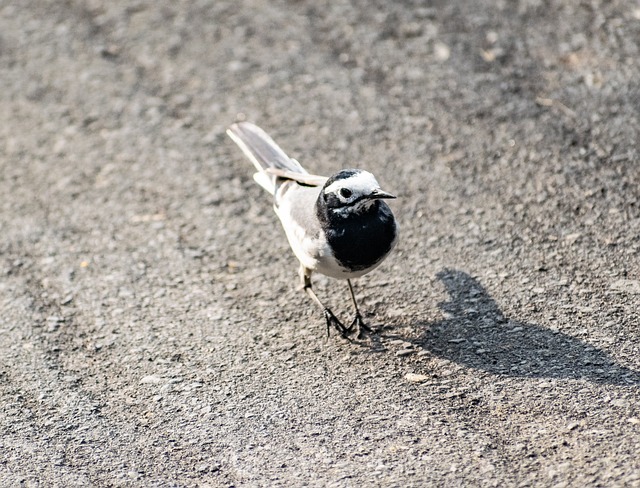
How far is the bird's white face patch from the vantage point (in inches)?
200

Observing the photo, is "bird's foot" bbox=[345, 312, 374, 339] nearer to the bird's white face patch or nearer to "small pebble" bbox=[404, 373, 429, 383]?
"small pebble" bbox=[404, 373, 429, 383]

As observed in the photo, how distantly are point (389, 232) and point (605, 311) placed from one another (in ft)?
4.39

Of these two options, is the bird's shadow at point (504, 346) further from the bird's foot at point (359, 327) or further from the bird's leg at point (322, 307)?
the bird's leg at point (322, 307)

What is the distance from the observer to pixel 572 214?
6.25 metres

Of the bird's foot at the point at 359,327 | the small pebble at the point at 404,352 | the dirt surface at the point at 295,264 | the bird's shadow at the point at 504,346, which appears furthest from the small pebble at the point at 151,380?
the bird's shadow at the point at 504,346

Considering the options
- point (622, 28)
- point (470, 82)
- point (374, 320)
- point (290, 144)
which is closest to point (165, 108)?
point (290, 144)

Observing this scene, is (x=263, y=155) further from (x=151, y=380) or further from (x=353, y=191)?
(x=151, y=380)

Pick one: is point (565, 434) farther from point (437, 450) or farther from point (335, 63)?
point (335, 63)

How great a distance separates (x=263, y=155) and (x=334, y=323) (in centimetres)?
145

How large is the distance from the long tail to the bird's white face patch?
111 cm

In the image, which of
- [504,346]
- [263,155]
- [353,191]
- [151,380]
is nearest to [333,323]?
[353,191]

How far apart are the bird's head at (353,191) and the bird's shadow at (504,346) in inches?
33.9

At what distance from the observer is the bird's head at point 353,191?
508 cm

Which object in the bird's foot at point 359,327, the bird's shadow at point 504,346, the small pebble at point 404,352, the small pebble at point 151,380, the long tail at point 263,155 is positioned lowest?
the bird's shadow at point 504,346
